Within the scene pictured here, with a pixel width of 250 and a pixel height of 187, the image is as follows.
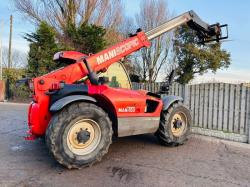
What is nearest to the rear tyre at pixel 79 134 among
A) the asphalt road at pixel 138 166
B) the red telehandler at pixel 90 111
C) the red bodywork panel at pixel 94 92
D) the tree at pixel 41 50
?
the red telehandler at pixel 90 111

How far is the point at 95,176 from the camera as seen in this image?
412 cm

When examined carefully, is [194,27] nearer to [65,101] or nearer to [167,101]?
[167,101]

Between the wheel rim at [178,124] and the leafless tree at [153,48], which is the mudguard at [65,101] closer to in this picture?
the wheel rim at [178,124]

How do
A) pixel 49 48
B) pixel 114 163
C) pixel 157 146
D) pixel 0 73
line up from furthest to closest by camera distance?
1. pixel 0 73
2. pixel 49 48
3. pixel 157 146
4. pixel 114 163

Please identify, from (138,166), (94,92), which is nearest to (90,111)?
(94,92)

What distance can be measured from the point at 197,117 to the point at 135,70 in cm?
1509

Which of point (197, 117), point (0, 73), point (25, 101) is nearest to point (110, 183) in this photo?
point (197, 117)

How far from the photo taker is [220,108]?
7379 mm

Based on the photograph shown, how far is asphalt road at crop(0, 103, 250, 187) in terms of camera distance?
3977 millimetres

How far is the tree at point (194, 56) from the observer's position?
1986cm

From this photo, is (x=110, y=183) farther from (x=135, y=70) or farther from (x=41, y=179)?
(x=135, y=70)

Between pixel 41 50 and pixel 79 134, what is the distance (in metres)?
14.2

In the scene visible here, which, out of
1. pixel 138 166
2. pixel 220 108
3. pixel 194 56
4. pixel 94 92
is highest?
pixel 194 56

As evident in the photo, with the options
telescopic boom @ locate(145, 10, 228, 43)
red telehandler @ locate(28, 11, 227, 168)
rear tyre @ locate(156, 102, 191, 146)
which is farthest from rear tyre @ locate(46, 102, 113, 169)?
telescopic boom @ locate(145, 10, 228, 43)
